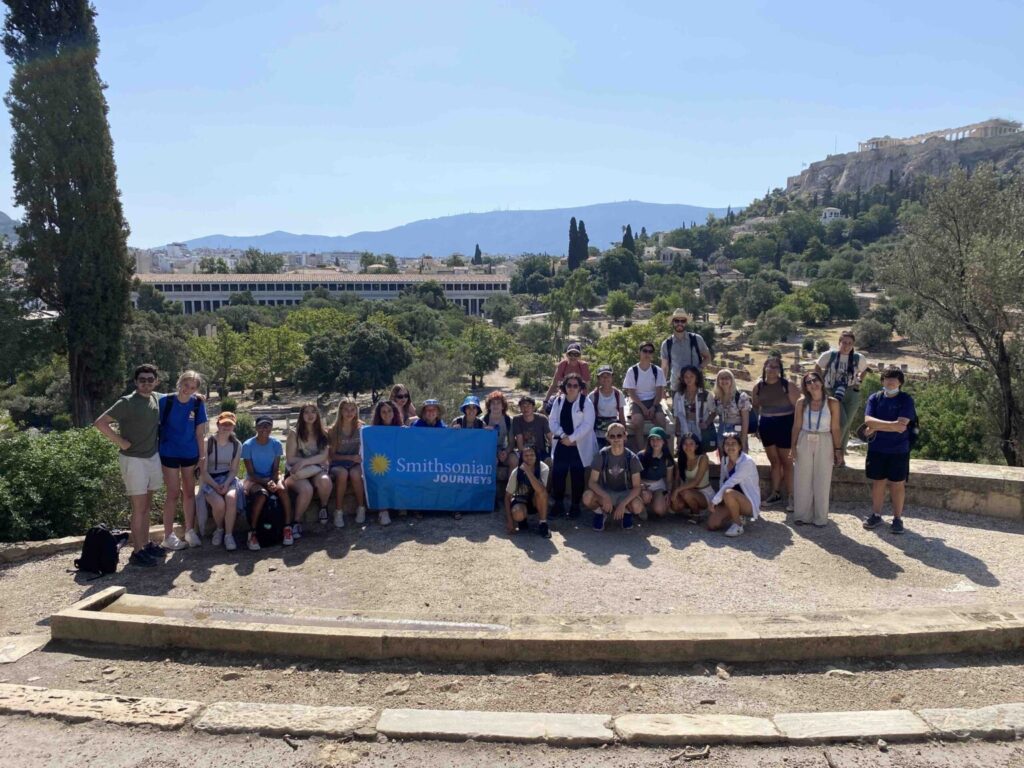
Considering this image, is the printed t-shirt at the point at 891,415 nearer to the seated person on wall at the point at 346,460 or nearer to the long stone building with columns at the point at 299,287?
the seated person on wall at the point at 346,460

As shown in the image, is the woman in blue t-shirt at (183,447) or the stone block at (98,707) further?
the woman in blue t-shirt at (183,447)

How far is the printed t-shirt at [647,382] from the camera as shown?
8.88 meters

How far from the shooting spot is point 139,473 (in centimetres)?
714

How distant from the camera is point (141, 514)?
7176 millimetres

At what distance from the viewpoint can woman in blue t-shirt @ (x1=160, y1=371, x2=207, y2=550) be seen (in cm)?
737

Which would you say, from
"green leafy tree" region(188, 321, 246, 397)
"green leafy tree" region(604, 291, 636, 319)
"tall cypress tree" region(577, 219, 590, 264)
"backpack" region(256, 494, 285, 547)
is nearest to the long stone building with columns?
"tall cypress tree" region(577, 219, 590, 264)

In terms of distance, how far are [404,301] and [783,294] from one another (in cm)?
5280

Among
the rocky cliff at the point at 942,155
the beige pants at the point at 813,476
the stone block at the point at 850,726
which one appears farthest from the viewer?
the rocky cliff at the point at 942,155

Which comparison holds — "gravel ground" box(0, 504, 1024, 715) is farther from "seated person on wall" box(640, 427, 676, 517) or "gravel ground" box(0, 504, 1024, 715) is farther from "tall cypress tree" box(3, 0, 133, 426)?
"tall cypress tree" box(3, 0, 133, 426)

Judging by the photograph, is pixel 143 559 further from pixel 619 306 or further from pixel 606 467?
pixel 619 306

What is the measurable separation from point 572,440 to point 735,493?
182 cm

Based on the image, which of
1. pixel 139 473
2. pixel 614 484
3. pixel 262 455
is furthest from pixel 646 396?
pixel 139 473

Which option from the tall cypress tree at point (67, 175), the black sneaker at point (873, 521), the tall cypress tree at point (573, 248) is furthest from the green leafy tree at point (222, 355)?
the tall cypress tree at point (573, 248)

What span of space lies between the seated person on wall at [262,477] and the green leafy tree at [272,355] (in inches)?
2174
